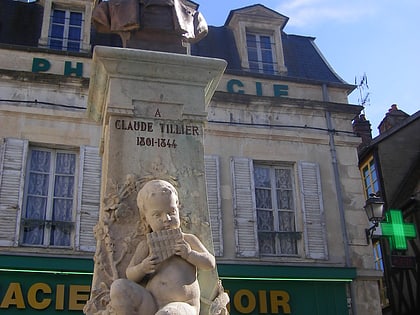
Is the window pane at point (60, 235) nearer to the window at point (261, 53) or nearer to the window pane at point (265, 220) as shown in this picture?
the window pane at point (265, 220)

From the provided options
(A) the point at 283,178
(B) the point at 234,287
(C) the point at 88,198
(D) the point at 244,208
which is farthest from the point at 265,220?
(C) the point at 88,198

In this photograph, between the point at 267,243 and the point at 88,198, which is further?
the point at 267,243

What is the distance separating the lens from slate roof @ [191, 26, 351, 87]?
1346 cm

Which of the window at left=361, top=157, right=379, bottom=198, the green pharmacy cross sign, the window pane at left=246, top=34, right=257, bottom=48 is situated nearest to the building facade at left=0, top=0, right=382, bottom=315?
the window pane at left=246, top=34, right=257, bottom=48

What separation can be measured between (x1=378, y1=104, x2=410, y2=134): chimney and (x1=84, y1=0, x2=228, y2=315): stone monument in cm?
1739

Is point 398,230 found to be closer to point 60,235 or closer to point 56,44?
point 60,235

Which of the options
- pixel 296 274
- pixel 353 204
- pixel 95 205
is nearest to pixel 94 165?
A: pixel 95 205

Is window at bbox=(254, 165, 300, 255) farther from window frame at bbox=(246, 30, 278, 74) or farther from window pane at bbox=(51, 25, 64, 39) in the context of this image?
window pane at bbox=(51, 25, 64, 39)

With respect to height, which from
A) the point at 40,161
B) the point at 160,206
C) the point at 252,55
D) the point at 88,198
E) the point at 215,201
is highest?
the point at 252,55

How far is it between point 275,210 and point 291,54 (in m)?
4.27

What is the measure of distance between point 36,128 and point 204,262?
778cm

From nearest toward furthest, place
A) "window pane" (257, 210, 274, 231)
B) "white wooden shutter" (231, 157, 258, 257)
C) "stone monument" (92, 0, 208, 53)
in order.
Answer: "stone monument" (92, 0, 208, 53), "white wooden shutter" (231, 157, 258, 257), "window pane" (257, 210, 274, 231)

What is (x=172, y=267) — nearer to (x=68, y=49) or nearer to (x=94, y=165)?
(x=94, y=165)

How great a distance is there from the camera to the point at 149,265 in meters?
3.80
